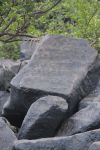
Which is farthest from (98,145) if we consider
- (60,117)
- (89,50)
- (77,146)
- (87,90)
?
(89,50)

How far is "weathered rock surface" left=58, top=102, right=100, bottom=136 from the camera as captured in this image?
2.29 metres

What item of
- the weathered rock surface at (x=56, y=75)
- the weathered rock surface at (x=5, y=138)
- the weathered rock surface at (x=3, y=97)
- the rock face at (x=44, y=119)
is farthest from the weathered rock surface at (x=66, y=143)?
the weathered rock surface at (x=3, y=97)

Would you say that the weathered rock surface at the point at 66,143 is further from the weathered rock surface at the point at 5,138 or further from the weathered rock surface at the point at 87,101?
the weathered rock surface at the point at 87,101

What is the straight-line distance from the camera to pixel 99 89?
3.60 m

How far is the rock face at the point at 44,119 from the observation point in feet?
7.84

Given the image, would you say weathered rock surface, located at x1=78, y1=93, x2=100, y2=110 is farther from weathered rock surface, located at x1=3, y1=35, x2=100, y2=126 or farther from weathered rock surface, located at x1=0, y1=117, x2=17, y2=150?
weathered rock surface, located at x1=0, y1=117, x2=17, y2=150

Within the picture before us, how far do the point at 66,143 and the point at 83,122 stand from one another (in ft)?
1.37

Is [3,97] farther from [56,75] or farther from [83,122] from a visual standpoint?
[83,122]

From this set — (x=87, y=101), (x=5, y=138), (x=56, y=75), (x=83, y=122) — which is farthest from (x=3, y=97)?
(x=83, y=122)

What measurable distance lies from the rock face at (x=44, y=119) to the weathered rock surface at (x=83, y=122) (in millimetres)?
114

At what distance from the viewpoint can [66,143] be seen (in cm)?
204

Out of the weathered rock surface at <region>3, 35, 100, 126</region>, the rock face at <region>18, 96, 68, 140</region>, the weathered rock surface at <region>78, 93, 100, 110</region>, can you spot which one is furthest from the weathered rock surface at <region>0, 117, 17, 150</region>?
the weathered rock surface at <region>78, 93, 100, 110</region>

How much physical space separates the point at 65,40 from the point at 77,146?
6.94 feet

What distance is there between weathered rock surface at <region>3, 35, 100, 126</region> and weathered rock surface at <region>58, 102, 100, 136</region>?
0.31 metres
